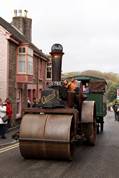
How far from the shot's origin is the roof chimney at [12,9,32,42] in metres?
36.7

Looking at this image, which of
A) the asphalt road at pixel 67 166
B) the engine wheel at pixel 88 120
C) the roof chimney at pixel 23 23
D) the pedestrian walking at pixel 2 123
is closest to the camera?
the asphalt road at pixel 67 166

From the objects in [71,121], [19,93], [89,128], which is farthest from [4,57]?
[71,121]

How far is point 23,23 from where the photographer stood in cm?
3691

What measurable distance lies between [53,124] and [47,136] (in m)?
0.37

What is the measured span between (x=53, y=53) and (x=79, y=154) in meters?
3.21

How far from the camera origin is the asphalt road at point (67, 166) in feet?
32.8

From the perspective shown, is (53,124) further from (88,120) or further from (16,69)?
(16,69)

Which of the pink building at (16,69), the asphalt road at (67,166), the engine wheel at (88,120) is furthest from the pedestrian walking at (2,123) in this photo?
the pink building at (16,69)

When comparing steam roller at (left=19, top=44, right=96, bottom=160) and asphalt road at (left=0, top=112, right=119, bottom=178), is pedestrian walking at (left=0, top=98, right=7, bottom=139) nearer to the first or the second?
asphalt road at (left=0, top=112, right=119, bottom=178)

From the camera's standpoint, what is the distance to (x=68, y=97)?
1306cm

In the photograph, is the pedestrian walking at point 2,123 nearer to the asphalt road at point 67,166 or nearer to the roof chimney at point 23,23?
the asphalt road at point 67,166

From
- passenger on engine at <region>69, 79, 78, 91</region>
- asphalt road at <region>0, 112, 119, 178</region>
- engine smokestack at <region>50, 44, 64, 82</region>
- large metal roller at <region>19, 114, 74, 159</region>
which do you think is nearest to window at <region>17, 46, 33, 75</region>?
asphalt road at <region>0, 112, 119, 178</region>

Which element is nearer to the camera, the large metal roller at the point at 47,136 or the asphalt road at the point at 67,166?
the asphalt road at the point at 67,166

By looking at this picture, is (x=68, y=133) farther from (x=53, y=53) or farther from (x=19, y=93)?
(x=19, y=93)
